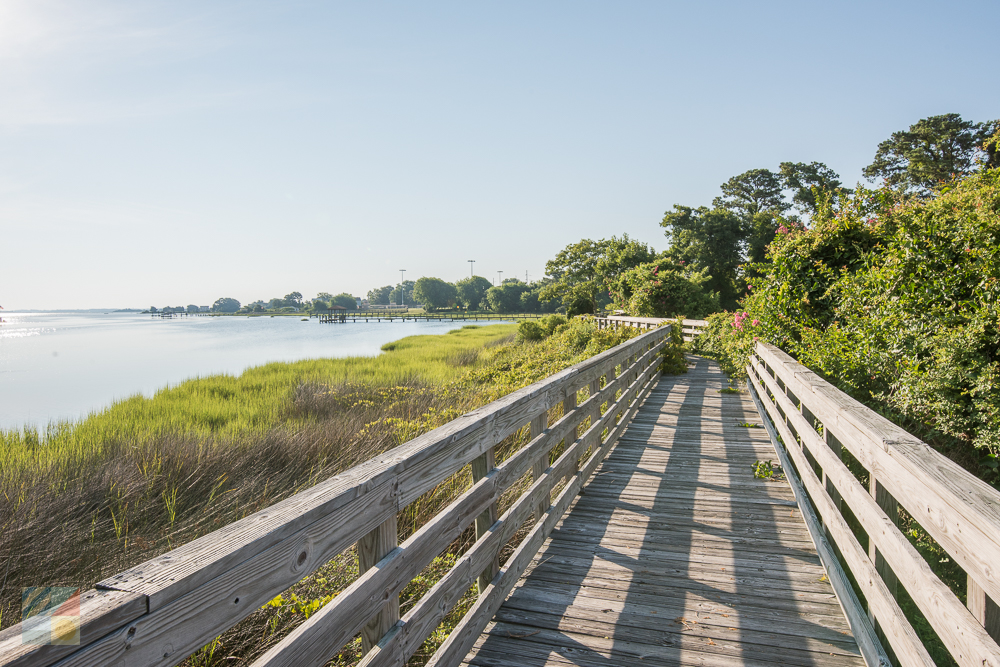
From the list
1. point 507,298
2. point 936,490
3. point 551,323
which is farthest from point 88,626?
point 507,298

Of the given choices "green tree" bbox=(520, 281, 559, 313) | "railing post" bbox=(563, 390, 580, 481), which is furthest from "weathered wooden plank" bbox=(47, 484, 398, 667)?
"green tree" bbox=(520, 281, 559, 313)

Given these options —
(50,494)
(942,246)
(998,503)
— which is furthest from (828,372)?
Result: (50,494)

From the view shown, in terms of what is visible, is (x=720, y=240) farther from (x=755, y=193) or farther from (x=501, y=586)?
(x=501, y=586)

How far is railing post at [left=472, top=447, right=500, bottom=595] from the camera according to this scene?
281cm

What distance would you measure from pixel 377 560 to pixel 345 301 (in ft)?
636

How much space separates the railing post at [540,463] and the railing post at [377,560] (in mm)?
1756

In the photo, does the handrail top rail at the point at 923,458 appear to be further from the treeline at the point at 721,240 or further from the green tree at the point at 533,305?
the green tree at the point at 533,305

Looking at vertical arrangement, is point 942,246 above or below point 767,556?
above

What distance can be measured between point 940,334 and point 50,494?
8.89m

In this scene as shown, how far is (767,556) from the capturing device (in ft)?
12.2

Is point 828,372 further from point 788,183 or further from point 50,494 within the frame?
point 788,183

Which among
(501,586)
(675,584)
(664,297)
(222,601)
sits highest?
(664,297)

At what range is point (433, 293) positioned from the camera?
161500mm

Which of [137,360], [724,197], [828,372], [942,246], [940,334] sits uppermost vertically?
[724,197]
